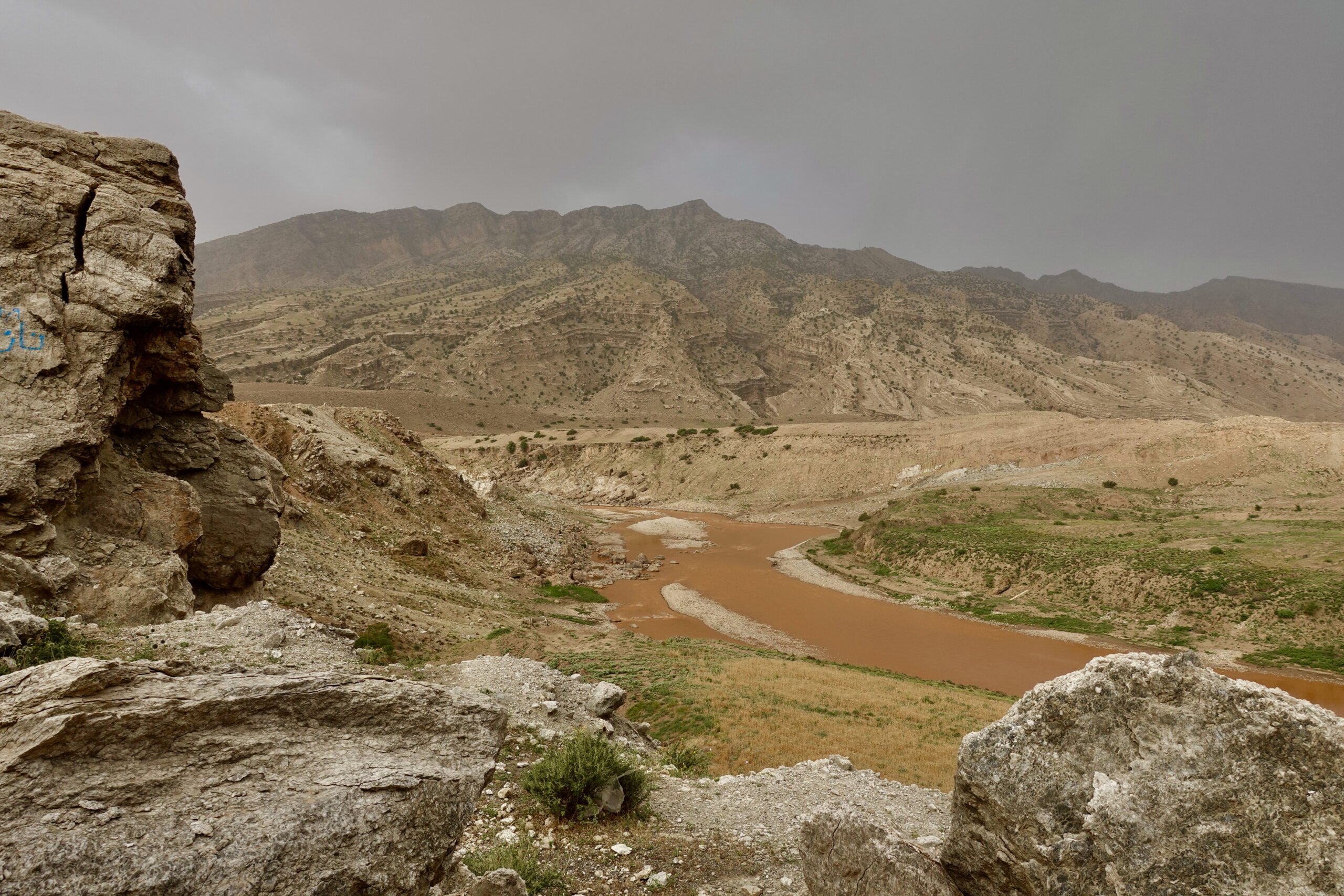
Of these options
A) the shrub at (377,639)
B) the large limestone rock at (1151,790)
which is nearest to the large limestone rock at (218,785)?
the large limestone rock at (1151,790)

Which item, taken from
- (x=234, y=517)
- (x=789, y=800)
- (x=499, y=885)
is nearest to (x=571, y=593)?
(x=234, y=517)

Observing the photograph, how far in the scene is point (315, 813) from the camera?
387 centimetres

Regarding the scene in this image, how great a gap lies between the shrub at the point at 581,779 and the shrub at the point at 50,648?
5839 millimetres

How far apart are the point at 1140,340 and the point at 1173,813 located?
20216cm

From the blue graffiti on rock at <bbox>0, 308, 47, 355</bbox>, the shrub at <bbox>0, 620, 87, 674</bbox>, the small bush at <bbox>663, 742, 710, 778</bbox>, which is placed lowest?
the small bush at <bbox>663, 742, 710, 778</bbox>

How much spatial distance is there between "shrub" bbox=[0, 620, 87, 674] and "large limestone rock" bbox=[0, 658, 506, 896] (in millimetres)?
3779

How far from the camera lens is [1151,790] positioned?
14.1ft

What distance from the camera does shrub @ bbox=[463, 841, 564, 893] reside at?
20.8 ft

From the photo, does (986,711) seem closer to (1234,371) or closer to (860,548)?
(860,548)

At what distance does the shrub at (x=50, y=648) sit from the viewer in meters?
6.60

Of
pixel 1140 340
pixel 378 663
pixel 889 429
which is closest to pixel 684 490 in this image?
pixel 889 429

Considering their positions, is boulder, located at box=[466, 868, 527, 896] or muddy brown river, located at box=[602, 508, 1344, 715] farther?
muddy brown river, located at box=[602, 508, 1344, 715]

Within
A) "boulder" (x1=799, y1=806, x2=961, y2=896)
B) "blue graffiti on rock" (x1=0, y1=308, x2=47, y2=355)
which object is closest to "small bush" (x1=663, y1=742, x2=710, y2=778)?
"boulder" (x1=799, y1=806, x2=961, y2=896)

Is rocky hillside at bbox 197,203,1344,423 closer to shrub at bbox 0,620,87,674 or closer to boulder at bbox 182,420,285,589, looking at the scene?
boulder at bbox 182,420,285,589
